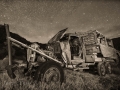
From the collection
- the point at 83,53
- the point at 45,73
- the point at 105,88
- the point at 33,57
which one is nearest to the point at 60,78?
the point at 45,73

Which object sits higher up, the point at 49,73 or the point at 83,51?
the point at 83,51

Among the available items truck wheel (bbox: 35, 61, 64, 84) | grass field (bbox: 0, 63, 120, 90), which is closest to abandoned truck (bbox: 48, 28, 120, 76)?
grass field (bbox: 0, 63, 120, 90)

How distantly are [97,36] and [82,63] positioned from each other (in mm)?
2310

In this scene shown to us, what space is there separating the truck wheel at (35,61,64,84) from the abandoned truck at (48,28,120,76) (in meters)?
1.40

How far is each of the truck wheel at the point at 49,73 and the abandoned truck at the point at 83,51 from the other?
1.40 meters

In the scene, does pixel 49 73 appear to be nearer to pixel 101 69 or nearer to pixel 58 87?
pixel 58 87

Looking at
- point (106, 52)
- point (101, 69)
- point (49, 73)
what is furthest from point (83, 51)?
point (49, 73)

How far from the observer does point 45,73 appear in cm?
328

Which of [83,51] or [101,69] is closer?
[83,51]

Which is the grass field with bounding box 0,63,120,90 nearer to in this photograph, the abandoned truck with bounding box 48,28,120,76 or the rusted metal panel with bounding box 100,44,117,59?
the abandoned truck with bounding box 48,28,120,76

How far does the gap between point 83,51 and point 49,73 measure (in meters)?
3.19

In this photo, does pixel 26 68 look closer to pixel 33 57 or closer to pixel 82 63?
pixel 33 57

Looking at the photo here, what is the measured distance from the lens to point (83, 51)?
6.00m

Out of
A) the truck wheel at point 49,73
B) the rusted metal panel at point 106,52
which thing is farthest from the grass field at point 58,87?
the rusted metal panel at point 106,52
